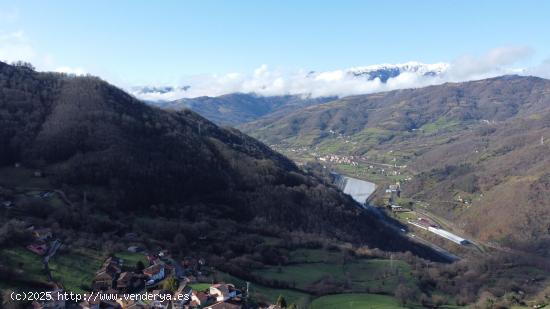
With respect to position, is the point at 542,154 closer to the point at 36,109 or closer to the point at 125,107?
the point at 125,107

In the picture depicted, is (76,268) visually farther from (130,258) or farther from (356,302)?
(356,302)

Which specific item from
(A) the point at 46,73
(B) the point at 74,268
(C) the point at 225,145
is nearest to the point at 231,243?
(B) the point at 74,268

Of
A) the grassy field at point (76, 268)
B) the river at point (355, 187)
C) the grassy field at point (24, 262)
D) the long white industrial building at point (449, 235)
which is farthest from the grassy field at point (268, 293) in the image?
the river at point (355, 187)

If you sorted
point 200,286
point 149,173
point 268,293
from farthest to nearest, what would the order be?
point 149,173
point 268,293
point 200,286

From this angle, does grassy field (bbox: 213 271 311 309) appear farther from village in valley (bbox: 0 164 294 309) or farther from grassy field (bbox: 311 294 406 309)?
grassy field (bbox: 311 294 406 309)

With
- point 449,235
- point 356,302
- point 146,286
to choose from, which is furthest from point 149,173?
point 449,235

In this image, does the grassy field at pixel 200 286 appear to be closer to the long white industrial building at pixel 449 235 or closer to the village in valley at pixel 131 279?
the village in valley at pixel 131 279
